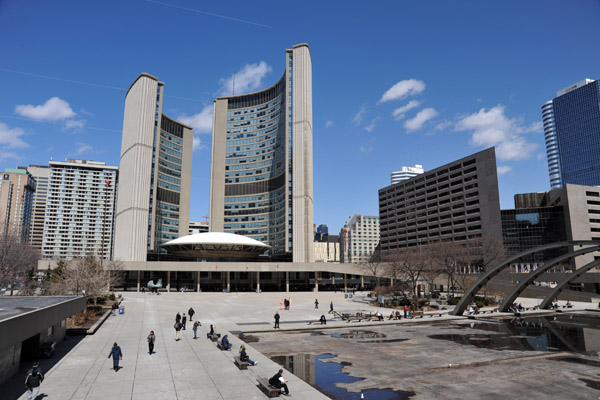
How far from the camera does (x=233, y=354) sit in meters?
24.1

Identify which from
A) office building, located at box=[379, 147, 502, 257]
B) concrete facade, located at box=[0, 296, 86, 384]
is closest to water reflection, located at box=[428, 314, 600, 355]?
concrete facade, located at box=[0, 296, 86, 384]

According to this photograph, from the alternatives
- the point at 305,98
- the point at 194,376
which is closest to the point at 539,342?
the point at 194,376

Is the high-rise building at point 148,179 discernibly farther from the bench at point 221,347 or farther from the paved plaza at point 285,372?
the bench at point 221,347

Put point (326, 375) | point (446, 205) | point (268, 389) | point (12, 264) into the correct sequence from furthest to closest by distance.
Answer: point (446, 205)
point (12, 264)
point (326, 375)
point (268, 389)

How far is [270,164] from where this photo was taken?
135375 millimetres

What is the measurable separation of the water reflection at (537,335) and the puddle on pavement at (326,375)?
12729 mm

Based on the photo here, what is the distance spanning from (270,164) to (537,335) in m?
110

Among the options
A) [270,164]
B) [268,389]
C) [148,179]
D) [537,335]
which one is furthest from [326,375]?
[270,164]

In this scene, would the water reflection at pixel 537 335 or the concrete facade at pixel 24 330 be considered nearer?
the concrete facade at pixel 24 330

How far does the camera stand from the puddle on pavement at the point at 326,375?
54.3 ft

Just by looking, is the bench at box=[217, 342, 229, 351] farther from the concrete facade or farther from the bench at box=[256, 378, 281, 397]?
the concrete facade

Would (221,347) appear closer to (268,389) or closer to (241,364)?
(241,364)

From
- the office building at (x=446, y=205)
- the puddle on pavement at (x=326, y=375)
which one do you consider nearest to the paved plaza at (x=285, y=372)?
the puddle on pavement at (x=326, y=375)

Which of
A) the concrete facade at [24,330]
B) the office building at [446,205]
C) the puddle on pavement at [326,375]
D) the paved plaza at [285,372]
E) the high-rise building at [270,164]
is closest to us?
the concrete facade at [24,330]
